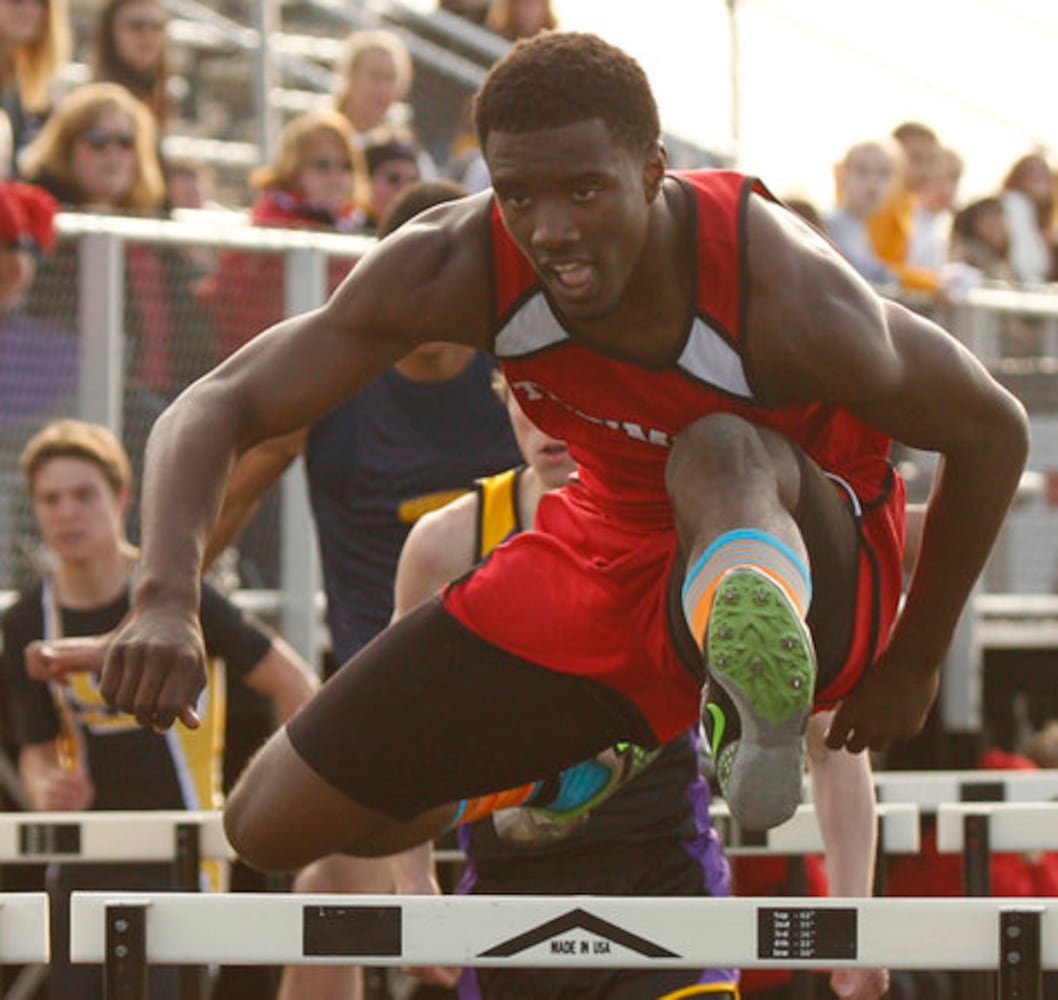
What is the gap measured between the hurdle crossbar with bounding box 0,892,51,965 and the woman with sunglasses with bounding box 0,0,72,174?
15.6ft

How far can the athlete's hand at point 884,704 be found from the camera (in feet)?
14.8

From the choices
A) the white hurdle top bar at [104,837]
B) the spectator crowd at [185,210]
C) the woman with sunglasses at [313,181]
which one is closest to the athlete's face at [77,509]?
the spectator crowd at [185,210]

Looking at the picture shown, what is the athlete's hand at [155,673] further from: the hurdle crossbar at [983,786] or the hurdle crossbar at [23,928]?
the hurdle crossbar at [983,786]

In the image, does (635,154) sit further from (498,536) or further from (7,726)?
(7,726)

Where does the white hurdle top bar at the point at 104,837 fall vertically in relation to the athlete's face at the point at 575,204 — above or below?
below

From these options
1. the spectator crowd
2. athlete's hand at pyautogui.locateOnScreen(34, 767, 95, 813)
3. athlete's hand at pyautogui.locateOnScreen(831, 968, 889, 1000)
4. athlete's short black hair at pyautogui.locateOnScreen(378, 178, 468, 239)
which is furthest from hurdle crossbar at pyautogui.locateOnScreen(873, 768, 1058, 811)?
athlete's hand at pyautogui.locateOnScreen(34, 767, 95, 813)

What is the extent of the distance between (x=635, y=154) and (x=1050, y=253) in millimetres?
8147

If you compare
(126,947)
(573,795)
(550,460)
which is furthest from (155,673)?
(550,460)

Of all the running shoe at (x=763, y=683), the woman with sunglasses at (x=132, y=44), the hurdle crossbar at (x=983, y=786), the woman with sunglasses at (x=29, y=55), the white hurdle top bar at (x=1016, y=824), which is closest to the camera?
the running shoe at (x=763, y=683)

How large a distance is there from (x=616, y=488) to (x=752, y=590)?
28.6 inches

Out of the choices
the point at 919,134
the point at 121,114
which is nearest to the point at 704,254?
the point at 121,114

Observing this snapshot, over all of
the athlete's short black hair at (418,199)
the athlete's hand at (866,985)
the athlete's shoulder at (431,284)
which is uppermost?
the athlete's short black hair at (418,199)

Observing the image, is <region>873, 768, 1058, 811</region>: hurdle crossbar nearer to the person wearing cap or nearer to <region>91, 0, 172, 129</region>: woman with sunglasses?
the person wearing cap

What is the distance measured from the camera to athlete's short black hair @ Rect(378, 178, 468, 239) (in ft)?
19.5
